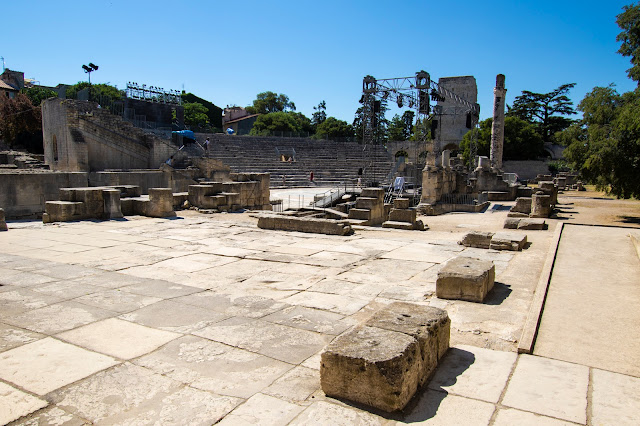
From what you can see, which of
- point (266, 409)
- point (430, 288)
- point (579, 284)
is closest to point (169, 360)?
point (266, 409)

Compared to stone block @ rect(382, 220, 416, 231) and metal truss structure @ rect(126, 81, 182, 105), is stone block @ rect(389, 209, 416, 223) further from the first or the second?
metal truss structure @ rect(126, 81, 182, 105)

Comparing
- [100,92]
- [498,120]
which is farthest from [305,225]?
[100,92]

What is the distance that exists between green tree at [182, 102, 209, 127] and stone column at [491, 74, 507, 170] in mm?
43478

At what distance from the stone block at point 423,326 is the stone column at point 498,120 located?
3015cm

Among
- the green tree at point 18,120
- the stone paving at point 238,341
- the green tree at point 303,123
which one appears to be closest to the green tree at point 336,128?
the green tree at point 303,123

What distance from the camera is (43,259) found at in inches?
287

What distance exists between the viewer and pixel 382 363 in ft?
9.96

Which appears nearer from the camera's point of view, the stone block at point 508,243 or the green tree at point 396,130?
the stone block at point 508,243

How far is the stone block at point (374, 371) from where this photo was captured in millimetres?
3027

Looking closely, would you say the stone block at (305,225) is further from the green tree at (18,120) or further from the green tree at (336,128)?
the green tree at (336,128)

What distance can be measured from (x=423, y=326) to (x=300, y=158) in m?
35.3

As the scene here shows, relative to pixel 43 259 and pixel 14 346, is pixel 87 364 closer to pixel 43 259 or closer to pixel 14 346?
pixel 14 346

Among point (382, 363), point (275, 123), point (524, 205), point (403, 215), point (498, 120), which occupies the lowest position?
point (403, 215)

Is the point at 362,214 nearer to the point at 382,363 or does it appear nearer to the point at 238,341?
the point at 238,341
